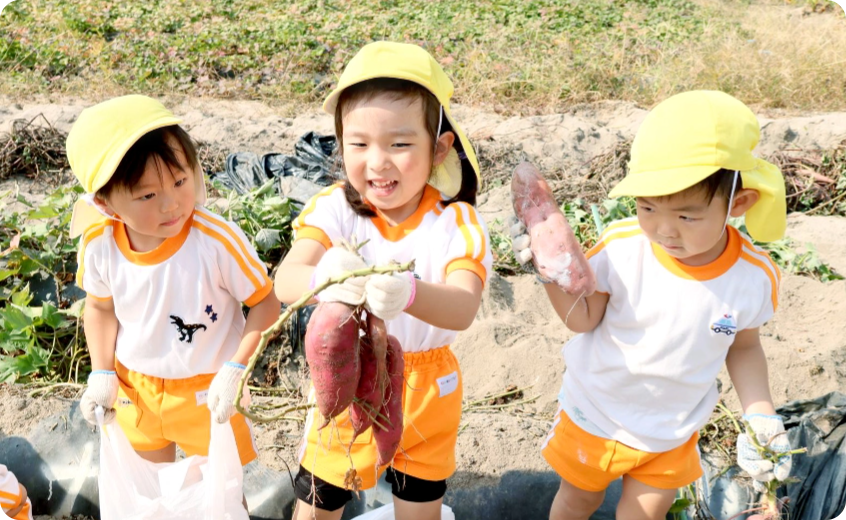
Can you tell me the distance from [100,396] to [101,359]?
12 cm

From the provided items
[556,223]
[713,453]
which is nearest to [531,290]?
[713,453]

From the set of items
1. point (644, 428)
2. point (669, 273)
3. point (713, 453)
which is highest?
point (669, 273)

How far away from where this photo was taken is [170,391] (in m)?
2.24

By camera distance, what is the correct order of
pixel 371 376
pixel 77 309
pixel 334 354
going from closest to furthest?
1. pixel 334 354
2. pixel 371 376
3. pixel 77 309

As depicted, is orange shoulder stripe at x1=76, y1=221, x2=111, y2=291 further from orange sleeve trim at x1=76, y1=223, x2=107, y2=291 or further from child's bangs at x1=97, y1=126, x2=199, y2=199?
child's bangs at x1=97, y1=126, x2=199, y2=199

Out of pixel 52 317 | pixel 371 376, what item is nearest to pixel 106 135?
pixel 371 376

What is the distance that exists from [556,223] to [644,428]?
67cm

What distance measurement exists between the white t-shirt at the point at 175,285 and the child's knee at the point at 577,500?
1.11 meters

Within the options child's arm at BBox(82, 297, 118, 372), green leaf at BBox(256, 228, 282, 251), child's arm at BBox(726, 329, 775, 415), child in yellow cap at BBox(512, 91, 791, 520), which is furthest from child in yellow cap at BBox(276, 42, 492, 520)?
green leaf at BBox(256, 228, 282, 251)

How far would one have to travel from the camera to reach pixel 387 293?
150cm

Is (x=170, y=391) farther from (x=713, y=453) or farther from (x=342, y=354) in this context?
(x=713, y=453)

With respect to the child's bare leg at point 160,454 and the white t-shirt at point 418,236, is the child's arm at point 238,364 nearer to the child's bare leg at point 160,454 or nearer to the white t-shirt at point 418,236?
the white t-shirt at point 418,236

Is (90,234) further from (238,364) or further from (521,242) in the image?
(521,242)

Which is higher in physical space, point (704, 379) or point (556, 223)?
point (556, 223)
